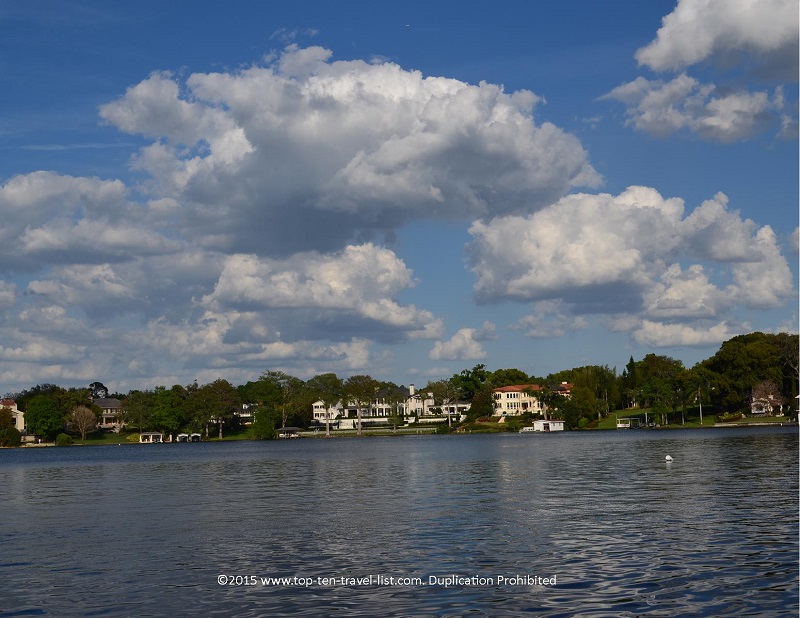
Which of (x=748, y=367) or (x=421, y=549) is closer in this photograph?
(x=421, y=549)

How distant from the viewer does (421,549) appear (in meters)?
31.3

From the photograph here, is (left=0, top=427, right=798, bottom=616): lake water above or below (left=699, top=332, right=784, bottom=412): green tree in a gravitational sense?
below

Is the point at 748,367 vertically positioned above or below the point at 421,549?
above

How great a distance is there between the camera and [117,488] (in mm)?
66562

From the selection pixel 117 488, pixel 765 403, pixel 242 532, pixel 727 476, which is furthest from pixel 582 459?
pixel 765 403

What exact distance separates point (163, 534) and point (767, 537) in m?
23.9

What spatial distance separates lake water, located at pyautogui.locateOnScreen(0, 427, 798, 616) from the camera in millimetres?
23594

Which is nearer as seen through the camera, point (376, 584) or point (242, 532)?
point (376, 584)

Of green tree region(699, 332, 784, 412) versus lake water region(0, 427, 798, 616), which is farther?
green tree region(699, 332, 784, 412)

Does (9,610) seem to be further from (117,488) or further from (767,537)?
(117,488)

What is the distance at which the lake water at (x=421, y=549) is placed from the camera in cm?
2359

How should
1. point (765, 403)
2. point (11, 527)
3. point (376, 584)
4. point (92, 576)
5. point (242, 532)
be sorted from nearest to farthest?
1. point (376, 584)
2. point (92, 576)
3. point (242, 532)
4. point (11, 527)
5. point (765, 403)

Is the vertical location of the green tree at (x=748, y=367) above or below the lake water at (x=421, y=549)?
above

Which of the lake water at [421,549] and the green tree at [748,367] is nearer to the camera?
the lake water at [421,549]
